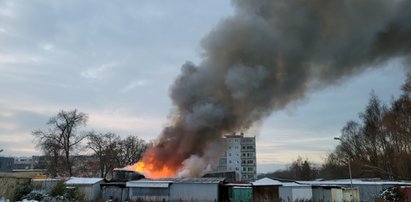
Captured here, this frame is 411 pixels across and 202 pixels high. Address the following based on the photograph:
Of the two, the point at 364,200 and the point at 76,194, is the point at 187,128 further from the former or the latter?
the point at 364,200

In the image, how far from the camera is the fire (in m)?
42.8

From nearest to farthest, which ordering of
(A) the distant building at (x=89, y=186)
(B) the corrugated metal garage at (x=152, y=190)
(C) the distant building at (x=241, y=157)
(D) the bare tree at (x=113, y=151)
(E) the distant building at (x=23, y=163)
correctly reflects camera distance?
(B) the corrugated metal garage at (x=152, y=190), (A) the distant building at (x=89, y=186), (D) the bare tree at (x=113, y=151), (C) the distant building at (x=241, y=157), (E) the distant building at (x=23, y=163)

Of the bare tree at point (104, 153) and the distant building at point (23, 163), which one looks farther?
the distant building at point (23, 163)

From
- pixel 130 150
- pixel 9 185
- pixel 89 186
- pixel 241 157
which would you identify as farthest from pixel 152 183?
pixel 241 157

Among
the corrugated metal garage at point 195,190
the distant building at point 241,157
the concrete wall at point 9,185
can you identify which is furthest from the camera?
the distant building at point 241,157

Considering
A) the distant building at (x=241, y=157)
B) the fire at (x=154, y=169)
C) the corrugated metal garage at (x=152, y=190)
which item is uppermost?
the distant building at (x=241, y=157)

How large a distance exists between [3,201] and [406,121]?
44316mm

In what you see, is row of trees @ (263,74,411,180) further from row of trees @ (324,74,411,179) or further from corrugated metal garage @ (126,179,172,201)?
corrugated metal garage @ (126,179,172,201)

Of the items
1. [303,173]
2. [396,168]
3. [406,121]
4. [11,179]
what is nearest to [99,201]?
[11,179]

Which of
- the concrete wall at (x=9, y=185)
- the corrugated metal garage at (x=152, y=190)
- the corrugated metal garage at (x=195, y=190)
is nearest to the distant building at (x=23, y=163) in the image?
the corrugated metal garage at (x=152, y=190)

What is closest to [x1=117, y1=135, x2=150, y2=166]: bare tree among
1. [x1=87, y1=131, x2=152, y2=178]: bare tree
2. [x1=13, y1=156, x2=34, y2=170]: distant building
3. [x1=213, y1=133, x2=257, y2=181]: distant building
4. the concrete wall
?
[x1=87, y1=131, x2=152, y2=178]: bare tree

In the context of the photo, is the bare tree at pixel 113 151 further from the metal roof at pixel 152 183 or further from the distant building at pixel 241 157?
the distant building at pixel 241 157

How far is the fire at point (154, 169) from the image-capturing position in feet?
140

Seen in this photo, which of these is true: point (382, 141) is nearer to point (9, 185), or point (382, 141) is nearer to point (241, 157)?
point (9, 185)
